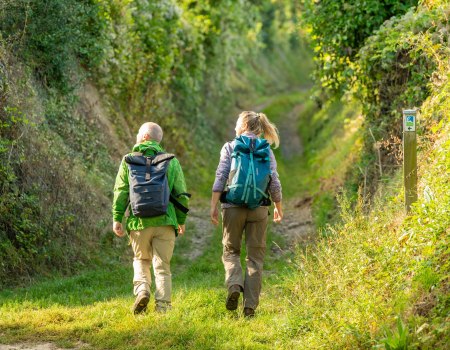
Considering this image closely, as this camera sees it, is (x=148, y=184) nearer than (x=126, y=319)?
No

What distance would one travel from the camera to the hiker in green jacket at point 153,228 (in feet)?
26.0

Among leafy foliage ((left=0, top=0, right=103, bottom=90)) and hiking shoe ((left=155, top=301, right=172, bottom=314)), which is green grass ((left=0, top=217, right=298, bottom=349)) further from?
leafy foliage ((left=0, top=0, right=103, bottom=90))

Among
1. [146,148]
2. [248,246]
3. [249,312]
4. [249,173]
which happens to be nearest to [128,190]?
[146,148]

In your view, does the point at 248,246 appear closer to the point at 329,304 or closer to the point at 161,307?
the point at 161,307

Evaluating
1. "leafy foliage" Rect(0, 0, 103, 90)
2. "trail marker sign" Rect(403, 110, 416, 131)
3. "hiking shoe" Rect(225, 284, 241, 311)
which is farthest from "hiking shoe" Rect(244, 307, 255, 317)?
"leafy foliage" Rect(0, 0, 103, 90)

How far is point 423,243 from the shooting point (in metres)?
6.85

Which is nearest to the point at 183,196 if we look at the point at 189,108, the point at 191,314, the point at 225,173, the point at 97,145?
the point at 225,173

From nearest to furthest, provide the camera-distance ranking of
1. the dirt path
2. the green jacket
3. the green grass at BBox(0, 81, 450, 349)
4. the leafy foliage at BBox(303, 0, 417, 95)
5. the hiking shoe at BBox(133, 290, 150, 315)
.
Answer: the green grass at BBox(0, 81, 450, 349) < the hiking shoe at BBox(133, 290, 150, 315) < the green jacket < the dirt path < the leafy foliage at BBox(303, 0, 417, 95)

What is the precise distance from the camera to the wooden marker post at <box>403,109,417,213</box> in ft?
24.3

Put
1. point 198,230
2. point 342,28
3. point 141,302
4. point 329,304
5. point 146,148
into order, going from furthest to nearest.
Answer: point 198,230 < point 342,28 < point 146,148 < point 141,302 < point 329,304

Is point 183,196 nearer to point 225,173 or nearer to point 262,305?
point 225,173

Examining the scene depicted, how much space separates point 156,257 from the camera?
8.05m

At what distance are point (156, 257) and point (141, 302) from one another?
1.74 ft

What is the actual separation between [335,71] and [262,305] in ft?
23.5
